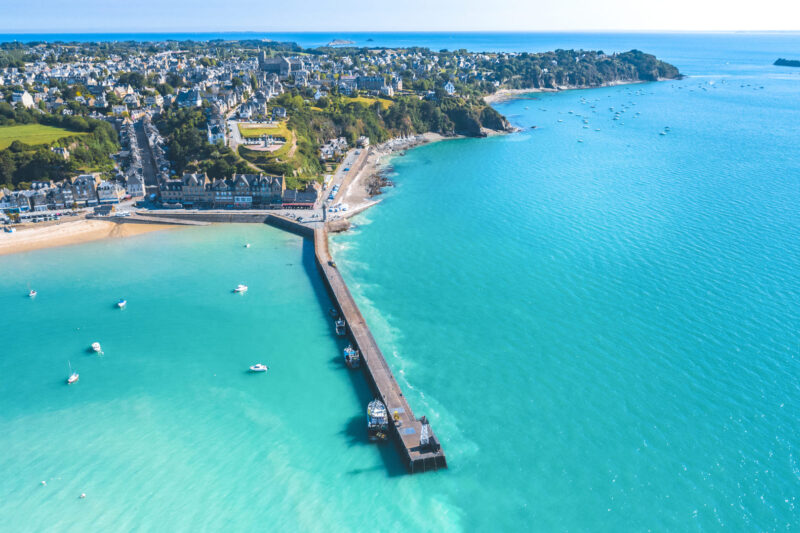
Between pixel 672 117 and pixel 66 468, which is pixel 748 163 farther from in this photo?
pixel 66 468

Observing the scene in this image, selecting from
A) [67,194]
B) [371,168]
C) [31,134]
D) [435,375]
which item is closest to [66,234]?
[67,194]

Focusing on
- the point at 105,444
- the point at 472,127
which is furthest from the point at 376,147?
the point at 105,444

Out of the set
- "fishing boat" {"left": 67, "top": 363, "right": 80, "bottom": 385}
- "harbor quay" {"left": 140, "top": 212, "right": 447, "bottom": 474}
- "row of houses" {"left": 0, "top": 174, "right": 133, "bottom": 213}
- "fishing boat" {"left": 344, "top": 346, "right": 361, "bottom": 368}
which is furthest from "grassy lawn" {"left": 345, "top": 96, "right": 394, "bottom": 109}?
"fishing boat" {"left": 67, "top": 363, "right": 80, "bottom": 385}

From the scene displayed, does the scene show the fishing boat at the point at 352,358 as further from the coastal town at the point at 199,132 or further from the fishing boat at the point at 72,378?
the coastal town at the point at 199,132

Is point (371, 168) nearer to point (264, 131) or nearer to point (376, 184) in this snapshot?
point (376, 184)

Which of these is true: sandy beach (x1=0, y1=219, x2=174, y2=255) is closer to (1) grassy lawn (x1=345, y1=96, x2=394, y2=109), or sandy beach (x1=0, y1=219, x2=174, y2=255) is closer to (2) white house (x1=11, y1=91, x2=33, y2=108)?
(2) white house (x1=11, y1=91, x2=33, y2=108)

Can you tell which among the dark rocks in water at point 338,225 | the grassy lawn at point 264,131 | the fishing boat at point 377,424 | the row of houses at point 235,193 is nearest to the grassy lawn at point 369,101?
the grassy lawn at point 264,131

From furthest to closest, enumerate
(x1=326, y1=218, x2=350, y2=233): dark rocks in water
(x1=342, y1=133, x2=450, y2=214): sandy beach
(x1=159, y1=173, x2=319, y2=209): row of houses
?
(x1=342, y1=133, x2=450, y2=214): sandy beach < (x1=159, y1=173, x2=319, y2=209): row of houses < (x1=326, y1=218, x2=350, y2=233): dark rocks in water
